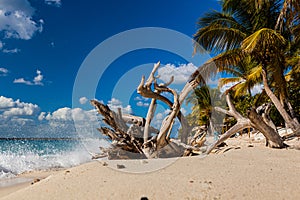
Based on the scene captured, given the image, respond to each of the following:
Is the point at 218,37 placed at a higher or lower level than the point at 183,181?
higher

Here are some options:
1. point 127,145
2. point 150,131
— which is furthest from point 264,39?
point 127,145

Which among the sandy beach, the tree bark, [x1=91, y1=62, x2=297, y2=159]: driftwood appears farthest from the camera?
[x1=91, y1=62, x2=297, y2=159]: driftwood

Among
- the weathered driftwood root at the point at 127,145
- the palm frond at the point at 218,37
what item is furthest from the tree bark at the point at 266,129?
the palm frond at the point at 218,37

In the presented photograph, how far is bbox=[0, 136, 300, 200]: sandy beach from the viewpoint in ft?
8.36

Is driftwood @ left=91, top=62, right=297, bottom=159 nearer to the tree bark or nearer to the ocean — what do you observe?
→ the tree bark

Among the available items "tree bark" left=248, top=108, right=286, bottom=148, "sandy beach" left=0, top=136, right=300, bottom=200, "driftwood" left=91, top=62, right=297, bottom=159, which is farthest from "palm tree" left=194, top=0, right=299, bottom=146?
"sandy beach" left=0, top=136, right=300, bottom=200

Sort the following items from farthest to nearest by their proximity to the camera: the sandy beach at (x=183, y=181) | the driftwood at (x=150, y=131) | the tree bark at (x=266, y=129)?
the driftwood at (x=150, y=131) < the tree bark at (x=266, y=129) < the sandy beach at (x=183, y=181)

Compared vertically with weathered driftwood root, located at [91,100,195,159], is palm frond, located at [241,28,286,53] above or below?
above

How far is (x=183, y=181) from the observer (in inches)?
116

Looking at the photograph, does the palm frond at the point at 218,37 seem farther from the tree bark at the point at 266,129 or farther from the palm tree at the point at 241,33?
the tree bark at the point at 266,129

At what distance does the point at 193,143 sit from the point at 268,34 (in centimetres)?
448

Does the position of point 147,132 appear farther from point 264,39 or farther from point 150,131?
point 264,39

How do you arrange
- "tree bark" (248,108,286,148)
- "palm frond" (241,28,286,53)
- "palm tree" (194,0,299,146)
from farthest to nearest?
"palm tree" (194,0,299,146) < "palm frond" (241,28,286,53) < "tree bark" (248,108,286,148)

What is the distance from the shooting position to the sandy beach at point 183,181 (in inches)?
100
